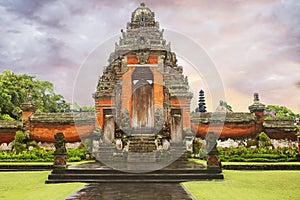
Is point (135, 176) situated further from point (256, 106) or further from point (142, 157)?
point (256, 106)

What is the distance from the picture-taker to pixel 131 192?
899 cm

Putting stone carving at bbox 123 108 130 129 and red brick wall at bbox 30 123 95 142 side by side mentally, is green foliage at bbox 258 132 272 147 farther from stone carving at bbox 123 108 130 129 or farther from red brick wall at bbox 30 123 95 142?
red brick wall at bbox 30 123 95 142

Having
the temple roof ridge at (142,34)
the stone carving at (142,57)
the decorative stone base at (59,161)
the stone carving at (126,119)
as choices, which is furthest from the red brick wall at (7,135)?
the decorative stone base at (59,161)

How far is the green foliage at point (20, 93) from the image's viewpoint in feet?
112

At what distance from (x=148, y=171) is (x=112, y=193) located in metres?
3.14

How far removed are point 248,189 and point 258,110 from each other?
1476cm

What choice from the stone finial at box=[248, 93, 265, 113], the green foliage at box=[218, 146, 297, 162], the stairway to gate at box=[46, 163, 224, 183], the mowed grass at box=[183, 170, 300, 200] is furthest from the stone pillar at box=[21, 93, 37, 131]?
the stone finial at box=[248, 93, 265, 113]

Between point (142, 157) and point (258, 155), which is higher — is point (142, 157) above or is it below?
above

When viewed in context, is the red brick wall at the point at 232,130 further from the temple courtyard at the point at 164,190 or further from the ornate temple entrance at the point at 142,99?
the temple courtyard at the point at 164,190

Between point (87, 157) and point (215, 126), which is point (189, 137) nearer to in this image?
point (215, 126)

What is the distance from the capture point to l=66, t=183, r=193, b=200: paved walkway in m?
8.16

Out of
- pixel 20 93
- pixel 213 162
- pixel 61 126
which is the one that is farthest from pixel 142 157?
pixel 20 93

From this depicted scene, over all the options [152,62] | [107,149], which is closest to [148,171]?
[107,149]

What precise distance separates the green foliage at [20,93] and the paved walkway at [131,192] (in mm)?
27109
